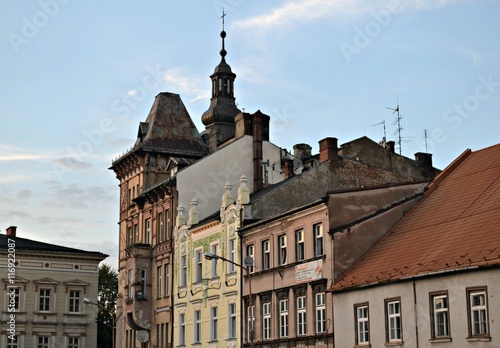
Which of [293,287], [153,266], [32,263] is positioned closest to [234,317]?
[293,287]

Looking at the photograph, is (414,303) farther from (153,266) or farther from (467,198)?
(153,266)

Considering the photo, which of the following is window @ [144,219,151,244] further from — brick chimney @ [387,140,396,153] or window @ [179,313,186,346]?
brick chimney @ [387,140,396,153]

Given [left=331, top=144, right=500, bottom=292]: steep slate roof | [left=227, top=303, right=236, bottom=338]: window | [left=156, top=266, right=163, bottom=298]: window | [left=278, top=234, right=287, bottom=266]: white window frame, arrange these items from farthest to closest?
1. [left=156, top=266, right=163, bottom=298]: window
2. [left=227, top=303, right=236, bottom=338]: window
3. [left=278, top=234, right=287, bottom=266]: white window frame
4. [left=331, top=144, right=500, bottom=292]: steep slate roof

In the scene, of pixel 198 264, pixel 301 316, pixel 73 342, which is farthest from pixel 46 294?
pixel 301 316

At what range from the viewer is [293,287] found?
43.9 meters

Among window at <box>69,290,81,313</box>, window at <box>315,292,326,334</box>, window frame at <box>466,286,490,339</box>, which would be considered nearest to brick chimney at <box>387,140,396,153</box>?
window at <box>315,292,326,334</box>

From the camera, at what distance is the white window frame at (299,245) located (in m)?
44.2

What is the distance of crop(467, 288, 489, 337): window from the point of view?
105ft

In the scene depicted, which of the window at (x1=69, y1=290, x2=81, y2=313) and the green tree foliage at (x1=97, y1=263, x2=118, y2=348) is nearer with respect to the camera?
the window at (x1=69, y1=290, x2=81, y2=313)

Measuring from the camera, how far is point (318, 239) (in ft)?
140

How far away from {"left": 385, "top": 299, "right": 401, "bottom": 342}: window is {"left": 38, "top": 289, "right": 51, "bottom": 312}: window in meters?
42.0

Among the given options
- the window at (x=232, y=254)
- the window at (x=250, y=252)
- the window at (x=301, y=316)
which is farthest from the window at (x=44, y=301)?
the window at (x=301, y=316)

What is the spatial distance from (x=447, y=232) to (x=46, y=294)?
44.1 meters

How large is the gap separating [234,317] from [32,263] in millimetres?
27850
